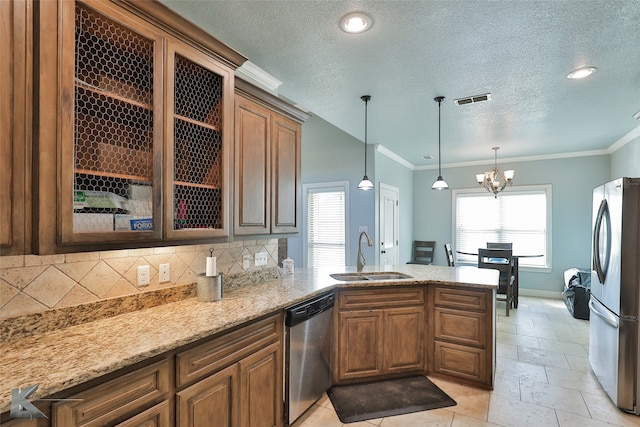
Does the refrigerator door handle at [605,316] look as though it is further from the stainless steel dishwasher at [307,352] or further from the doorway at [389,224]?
the doorway at [389,224]

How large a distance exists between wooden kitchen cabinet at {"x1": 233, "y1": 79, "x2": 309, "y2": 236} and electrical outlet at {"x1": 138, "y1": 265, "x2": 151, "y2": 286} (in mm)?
580

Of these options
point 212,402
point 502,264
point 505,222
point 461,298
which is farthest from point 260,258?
point 505,222

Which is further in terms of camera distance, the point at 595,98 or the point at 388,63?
the point at 595,98

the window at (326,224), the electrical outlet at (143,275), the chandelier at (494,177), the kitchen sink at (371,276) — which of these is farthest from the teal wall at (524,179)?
the electrical outlet at (143,275)

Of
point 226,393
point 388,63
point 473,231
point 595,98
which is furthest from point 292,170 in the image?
point 473,231

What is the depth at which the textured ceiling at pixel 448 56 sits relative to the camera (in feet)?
6.40

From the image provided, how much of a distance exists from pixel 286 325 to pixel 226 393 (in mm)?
540

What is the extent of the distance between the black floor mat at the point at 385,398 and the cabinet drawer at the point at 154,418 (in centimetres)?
136

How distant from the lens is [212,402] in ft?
5.21

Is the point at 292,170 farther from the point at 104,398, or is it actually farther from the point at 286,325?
the point at 104,398

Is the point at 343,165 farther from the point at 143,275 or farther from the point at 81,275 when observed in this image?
the point at 81,275

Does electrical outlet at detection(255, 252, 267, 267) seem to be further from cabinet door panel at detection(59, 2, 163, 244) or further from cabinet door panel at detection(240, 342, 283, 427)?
cabinet door panel at detection(59, 2, 163, 244)

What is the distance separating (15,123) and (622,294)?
3.75 meters

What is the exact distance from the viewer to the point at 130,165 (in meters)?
1.61
